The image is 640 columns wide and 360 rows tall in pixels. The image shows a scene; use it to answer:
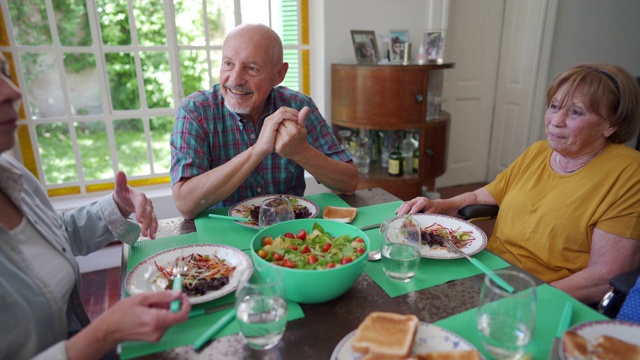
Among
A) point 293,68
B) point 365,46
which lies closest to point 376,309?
point 365,46

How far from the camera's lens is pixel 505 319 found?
809mm

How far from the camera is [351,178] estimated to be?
1717 millimetres

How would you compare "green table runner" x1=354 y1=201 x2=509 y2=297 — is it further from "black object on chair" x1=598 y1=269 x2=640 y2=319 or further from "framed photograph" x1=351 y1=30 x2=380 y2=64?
"framed photograph" x1=351 y1=30 x2=380 y2=64

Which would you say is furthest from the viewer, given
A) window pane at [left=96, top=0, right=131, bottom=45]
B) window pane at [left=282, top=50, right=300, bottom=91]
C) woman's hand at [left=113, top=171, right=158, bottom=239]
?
window pane at [left=282, top=50, right=300, bottom=91]

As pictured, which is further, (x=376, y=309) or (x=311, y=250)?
(x=311, y=250)

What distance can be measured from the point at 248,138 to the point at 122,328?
3.63ft

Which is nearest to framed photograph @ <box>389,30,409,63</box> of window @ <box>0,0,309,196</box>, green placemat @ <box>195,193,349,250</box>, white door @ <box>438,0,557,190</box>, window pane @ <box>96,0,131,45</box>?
window @ <box>0,0,309,196</box>

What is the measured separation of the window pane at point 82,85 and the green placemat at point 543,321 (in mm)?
2776

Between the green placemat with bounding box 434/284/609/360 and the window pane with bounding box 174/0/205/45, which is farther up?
the window pane with bounding box 174/0/205/45

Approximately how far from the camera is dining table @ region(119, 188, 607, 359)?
2.70 feet

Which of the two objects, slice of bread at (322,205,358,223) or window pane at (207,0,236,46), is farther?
window pane at (207,0,236,46)

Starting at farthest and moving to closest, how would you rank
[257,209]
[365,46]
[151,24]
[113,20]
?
[365,46] < [151,24] < [113,20] < [257,209]

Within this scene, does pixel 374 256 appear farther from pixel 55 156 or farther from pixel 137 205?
pixel 55 156

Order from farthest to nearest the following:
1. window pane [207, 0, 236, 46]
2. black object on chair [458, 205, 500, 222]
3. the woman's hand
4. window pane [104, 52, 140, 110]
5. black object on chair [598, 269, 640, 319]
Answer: window pane [104, 52, 140, 110] < window pane [207, 0, 236, 46] < black object on chair [458, 205, 500, 222] < the woman's hand < black object on chair [598, 269, 640, 319]
